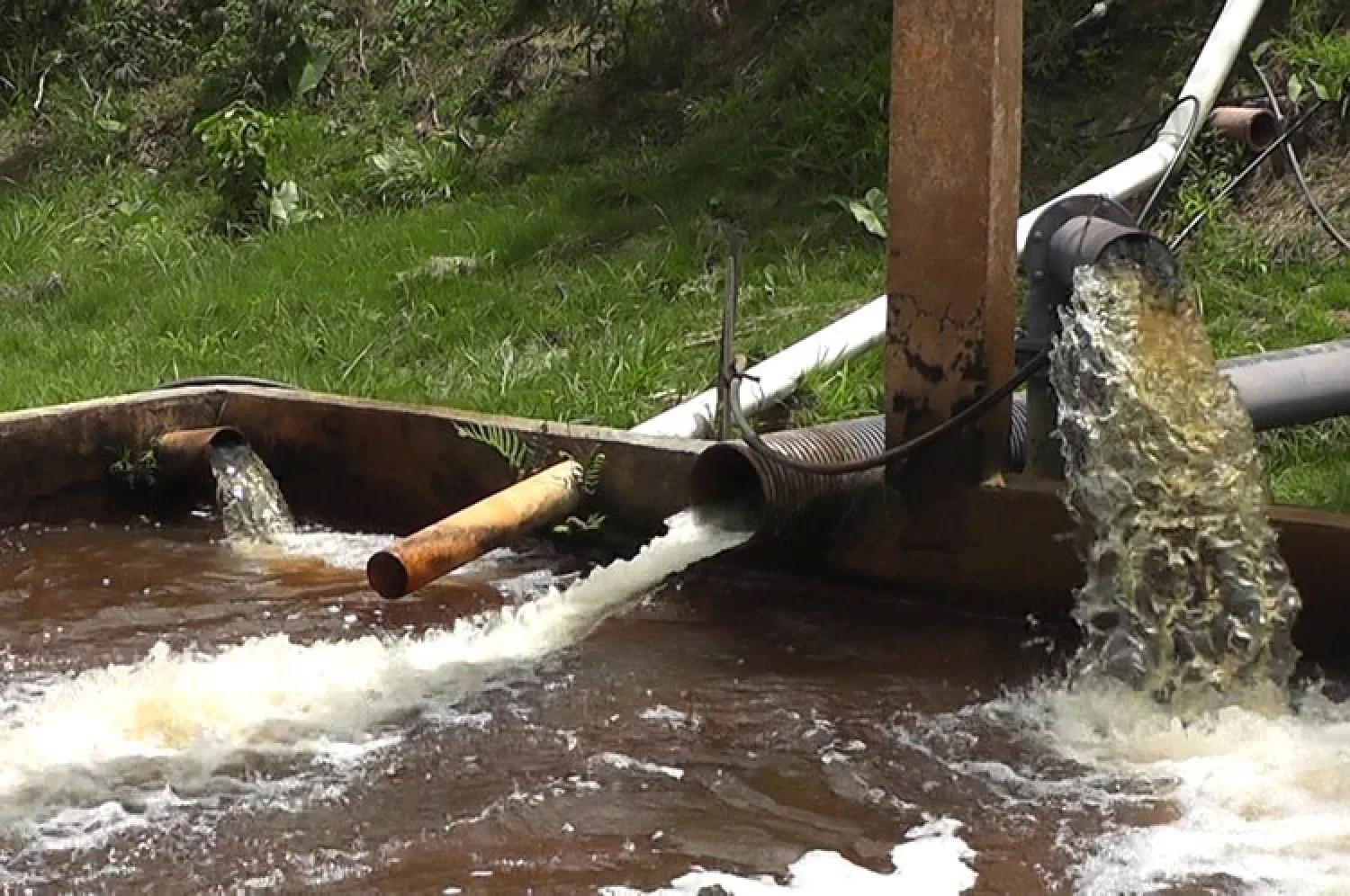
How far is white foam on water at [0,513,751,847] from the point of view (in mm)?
3311

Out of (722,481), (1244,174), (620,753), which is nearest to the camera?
(620,753)

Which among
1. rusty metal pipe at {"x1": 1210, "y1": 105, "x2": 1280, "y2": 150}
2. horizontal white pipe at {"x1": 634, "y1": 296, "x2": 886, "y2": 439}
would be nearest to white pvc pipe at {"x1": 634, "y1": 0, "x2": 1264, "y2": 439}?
horizontal white pipe at {"x1": 634, "y1": 296, "x2": 886, "y2": 439}

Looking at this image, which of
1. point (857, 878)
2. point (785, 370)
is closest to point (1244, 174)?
point (785, 370)

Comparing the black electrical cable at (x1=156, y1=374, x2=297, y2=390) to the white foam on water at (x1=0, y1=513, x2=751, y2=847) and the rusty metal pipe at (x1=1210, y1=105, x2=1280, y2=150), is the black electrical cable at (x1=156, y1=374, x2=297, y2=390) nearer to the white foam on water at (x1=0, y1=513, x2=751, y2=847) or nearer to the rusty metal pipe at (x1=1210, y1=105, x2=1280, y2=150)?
the white foam on water at (x1=0, y1=513, x2=751, y2=847)

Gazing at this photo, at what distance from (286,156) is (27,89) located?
303cm

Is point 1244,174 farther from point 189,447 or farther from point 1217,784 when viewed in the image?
point 189,447

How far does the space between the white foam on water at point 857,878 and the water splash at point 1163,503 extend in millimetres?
942

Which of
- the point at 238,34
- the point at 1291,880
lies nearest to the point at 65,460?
the point at 1291,880

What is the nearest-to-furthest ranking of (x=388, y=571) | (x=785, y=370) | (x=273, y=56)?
(x=388, y=571)
(x=785, y=370)
(x=273, y=56)

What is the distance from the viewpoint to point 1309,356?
3.99 metres

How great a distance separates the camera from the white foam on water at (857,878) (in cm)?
280

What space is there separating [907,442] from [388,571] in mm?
1248

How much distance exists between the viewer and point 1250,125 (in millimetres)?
6203

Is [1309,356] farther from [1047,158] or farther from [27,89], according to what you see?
[27,89]
